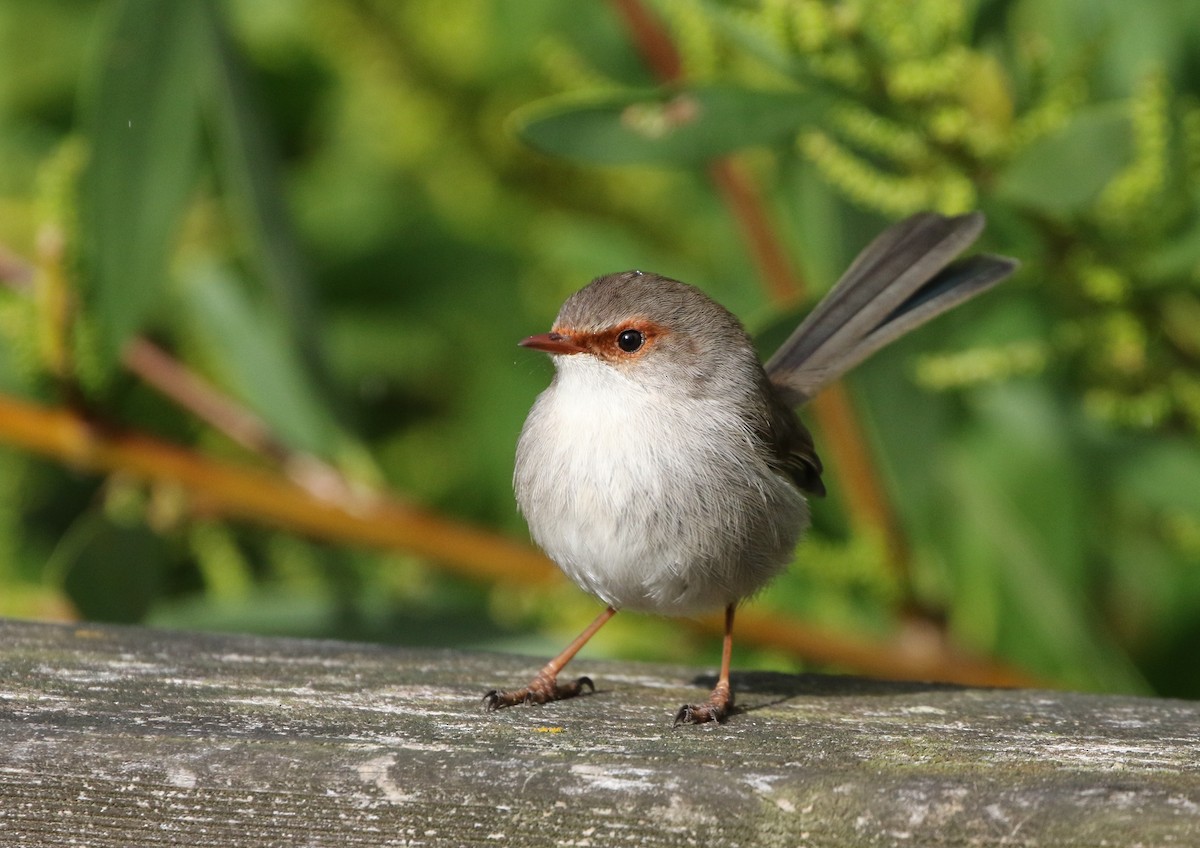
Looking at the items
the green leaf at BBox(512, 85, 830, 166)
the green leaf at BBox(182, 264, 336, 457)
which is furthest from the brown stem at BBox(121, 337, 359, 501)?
the green leaf at BBox(512, 85, 830, 166)

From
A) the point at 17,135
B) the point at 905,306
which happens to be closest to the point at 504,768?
the point at 905,306

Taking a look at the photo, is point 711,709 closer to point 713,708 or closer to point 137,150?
point 713,708

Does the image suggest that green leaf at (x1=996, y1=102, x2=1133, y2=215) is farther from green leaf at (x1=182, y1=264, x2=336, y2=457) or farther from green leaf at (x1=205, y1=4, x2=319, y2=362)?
green leaf at (x1=182, y1=264, x2=336, y2=457)

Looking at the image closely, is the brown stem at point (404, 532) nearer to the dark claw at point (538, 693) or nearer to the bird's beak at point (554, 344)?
the bird's beak at point (554, 344)

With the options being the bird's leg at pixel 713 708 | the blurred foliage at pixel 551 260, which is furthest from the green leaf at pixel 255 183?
the bird's leg at pixel 713 708

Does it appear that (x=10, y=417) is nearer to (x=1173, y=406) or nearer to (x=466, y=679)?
(x=466, y=679)
